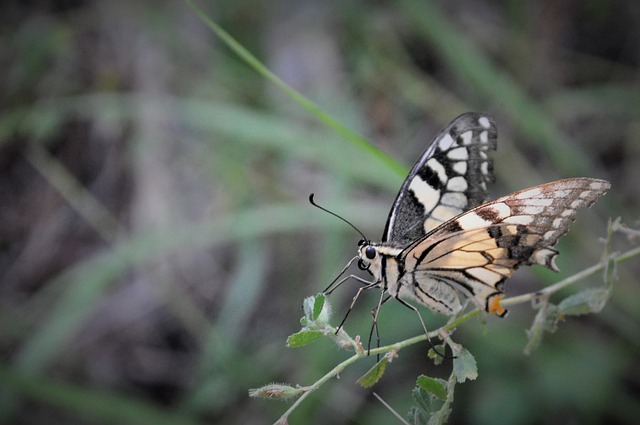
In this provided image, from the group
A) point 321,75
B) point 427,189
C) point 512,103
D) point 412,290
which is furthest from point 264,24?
point 412,290

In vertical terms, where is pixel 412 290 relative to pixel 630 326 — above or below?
above

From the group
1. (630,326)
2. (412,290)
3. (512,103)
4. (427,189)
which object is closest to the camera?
(412,290)

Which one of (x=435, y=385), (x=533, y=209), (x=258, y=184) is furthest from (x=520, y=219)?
(x=258, y=184)

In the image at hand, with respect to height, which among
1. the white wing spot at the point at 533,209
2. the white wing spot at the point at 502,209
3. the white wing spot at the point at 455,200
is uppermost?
the white wing spot at the point at 533,209

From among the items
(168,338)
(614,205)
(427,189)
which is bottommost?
(168,338)

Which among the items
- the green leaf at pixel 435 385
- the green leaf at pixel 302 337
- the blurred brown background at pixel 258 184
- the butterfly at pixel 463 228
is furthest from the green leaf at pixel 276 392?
the blurred brown background at pixel 258 184

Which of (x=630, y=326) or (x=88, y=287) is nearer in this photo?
(x=630, y=326)

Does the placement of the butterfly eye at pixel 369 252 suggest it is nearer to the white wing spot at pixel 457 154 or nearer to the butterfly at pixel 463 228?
the butterfly at pixel 463 228

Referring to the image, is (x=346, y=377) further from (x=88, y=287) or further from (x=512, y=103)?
(x=512, y=103)
